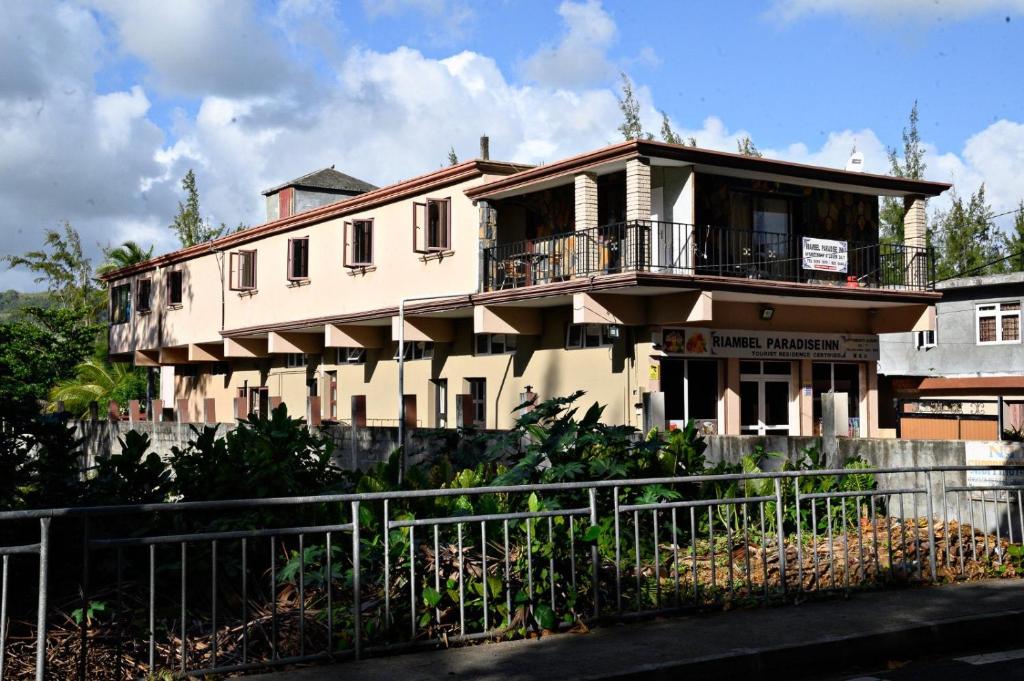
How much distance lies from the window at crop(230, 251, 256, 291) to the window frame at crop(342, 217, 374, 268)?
659 cm

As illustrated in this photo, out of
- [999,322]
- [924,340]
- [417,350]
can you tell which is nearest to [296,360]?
[417,350]

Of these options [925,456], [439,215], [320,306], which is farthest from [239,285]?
[925,456]

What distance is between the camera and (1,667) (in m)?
6.25

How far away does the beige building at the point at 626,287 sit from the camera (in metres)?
25.3

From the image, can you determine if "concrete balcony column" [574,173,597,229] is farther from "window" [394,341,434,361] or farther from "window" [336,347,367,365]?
"window" [336,347,367,365]

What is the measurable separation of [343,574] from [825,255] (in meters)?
22.1

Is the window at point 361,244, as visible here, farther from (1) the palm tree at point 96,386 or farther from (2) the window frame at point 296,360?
(1) the palm tree at point 96,386

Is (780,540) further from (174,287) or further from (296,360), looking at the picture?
(174,287)

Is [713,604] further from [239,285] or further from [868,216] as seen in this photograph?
[239,285]

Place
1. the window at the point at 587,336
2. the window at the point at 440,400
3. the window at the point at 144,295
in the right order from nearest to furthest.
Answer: the window at the point at 587,336, the window at the point at 440,400, the window at the point at 144,295

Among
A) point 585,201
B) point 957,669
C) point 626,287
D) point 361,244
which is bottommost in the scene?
point 957,669

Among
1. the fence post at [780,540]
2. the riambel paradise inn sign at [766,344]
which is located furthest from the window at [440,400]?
the fence post at [780,540]

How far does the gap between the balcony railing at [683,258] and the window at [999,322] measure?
10.5 metres

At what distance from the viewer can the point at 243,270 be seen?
38719mm
